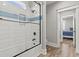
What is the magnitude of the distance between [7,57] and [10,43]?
287 mm

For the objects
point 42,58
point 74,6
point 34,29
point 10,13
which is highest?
point 74,6

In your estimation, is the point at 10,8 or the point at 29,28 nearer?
the point at 10,8

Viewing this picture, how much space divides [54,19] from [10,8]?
11.2ft

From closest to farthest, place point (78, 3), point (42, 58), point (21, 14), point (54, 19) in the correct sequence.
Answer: point (21, 14), point (42, 58), point (78, 3), point (54, 19)

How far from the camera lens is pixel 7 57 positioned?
186cm

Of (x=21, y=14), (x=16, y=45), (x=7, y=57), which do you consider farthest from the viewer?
(x=21, y=14)

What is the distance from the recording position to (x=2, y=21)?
1685mm

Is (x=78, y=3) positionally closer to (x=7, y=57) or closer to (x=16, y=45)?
(x=16, y=45)

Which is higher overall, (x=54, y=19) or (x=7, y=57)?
(x=54, y=19)

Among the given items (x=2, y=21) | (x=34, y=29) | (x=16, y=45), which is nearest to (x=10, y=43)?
(x=16, y=45)

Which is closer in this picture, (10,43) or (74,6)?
(10,43)

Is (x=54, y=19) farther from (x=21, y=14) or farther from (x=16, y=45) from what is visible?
(x=16, y=45)

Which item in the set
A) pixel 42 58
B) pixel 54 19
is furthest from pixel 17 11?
pixel 54 19

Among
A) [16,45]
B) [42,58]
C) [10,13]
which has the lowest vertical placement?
[42,58]
